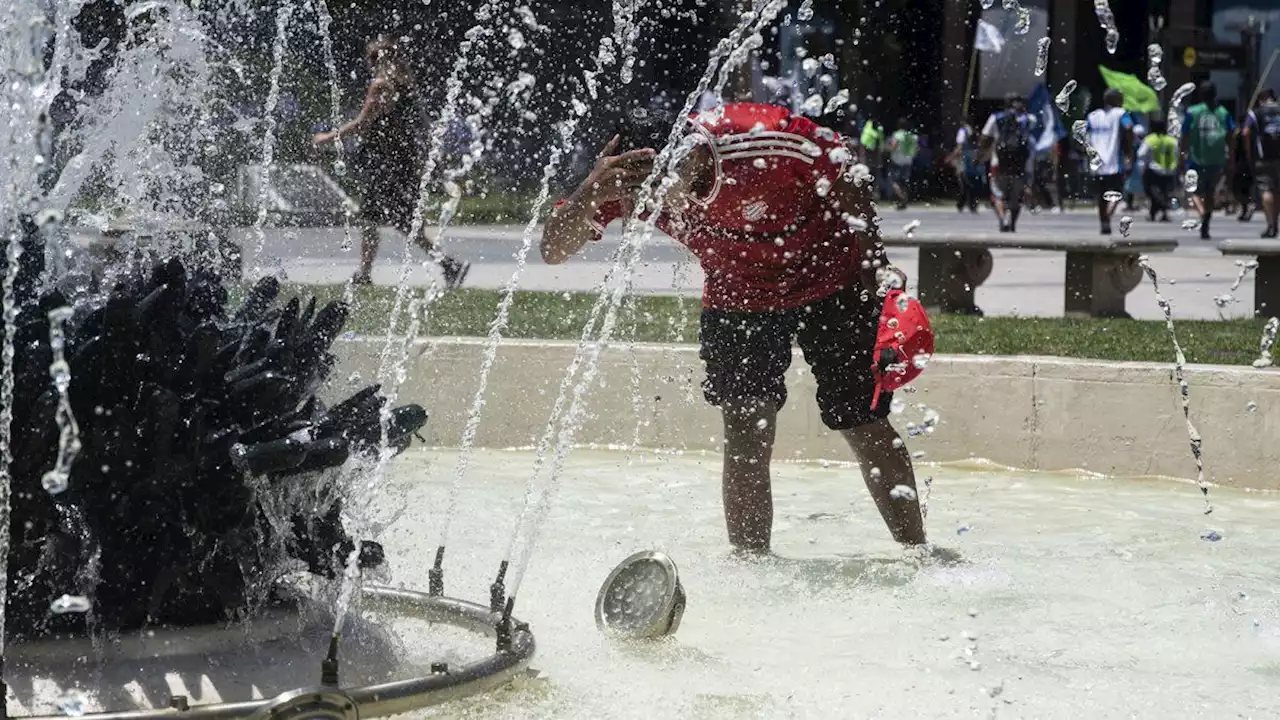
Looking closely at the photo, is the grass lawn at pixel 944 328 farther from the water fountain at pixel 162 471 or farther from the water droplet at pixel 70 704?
the water droplet at pixel 70 704

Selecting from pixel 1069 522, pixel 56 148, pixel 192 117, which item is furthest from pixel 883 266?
pixel 192 117

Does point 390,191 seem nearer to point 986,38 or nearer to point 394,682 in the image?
point 394,682

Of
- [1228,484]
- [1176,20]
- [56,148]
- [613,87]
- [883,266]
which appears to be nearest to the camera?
[883,266]

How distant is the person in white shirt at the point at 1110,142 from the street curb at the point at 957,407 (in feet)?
47.9

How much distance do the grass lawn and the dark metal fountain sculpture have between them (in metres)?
4.46

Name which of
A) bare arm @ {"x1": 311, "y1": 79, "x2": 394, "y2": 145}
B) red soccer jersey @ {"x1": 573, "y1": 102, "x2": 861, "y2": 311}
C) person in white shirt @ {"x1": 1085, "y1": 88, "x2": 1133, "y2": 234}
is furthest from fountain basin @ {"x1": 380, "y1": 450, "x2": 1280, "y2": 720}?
person in white shirt @ {"x1": 1085, "y1": 88, "x2": 1133, "y2": 234}

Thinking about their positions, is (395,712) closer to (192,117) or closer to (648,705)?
(648,705)

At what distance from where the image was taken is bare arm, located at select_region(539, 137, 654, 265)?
4.66 meters

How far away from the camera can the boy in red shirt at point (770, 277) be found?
4.95 meters

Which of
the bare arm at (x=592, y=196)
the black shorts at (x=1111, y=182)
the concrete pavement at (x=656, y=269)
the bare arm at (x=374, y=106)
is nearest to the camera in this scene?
the bare arm at (x=592, y=196)

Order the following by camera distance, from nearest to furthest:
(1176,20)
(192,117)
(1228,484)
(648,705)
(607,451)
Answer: (648,705)
(1228,484)
(607,451)
(192,117)
(1176,20)

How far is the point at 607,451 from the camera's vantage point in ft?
24.6

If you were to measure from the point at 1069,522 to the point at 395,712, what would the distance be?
3377 millimetres

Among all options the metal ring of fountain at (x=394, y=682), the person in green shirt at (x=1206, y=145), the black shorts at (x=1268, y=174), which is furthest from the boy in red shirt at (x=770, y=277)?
the person in green shirt at (x=1206, y=145)
